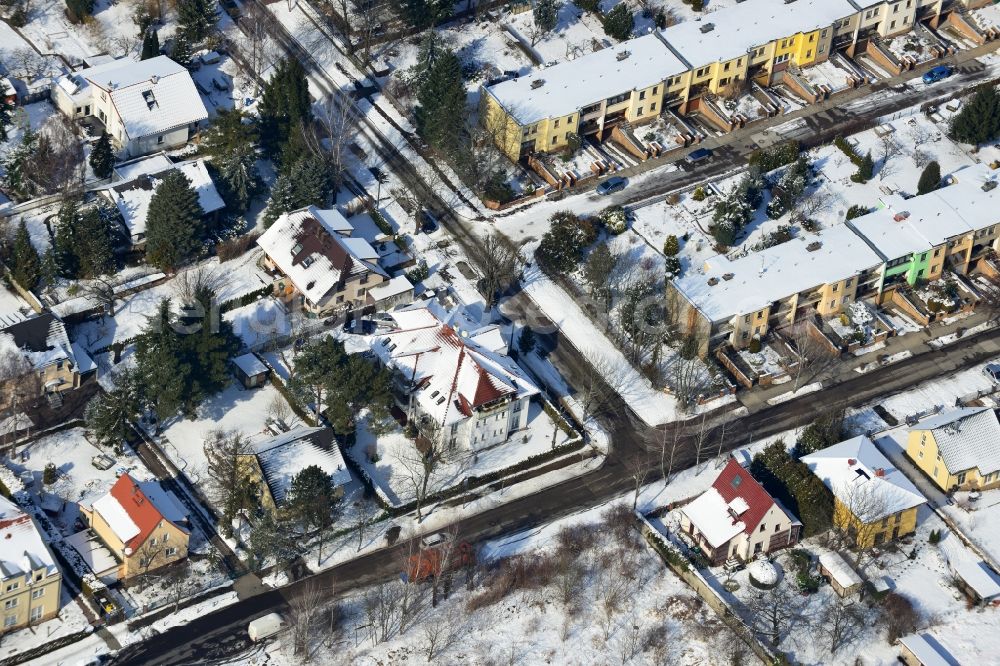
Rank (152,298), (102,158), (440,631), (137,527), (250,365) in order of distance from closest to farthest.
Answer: (440,631), (137,527), (250,365), (152,298), (102,158)

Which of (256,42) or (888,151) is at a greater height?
(256,42)

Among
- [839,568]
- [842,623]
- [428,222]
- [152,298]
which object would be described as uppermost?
[428,222]

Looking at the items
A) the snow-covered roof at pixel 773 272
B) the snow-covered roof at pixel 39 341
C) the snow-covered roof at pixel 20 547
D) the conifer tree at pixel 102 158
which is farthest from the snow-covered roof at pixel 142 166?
the snow-covered roof at pixel 773 272

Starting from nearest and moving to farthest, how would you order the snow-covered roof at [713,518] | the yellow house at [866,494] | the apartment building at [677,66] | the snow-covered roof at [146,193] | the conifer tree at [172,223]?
the snow-covered roof at [713,518] → the yellow house at [866,494] → the conifer tree at [172,223] → the snow-covered roof at [146,193] → the apartment building at [677,66]

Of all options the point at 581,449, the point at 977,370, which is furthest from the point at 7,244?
the point at 977,370

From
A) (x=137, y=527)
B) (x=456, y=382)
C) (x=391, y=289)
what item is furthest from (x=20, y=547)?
(x=391, y=289)

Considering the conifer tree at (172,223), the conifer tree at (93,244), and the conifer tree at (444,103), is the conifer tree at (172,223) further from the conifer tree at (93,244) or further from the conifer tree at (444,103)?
the conifer tree at (444,103)

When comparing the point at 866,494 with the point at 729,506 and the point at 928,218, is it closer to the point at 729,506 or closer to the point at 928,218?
the point at 729,506

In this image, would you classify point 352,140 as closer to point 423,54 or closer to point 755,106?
point 423,54
